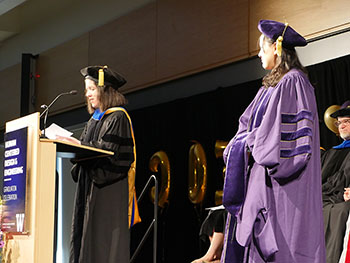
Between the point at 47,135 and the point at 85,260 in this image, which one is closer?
the point at 47,135

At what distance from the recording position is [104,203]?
4.00 metres

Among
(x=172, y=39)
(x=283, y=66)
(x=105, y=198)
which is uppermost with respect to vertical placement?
(x=172, y=39)

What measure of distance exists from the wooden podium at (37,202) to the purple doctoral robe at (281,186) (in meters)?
0.96

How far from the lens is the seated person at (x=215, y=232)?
4.90 m

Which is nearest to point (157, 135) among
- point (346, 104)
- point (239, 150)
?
point (346, 104)

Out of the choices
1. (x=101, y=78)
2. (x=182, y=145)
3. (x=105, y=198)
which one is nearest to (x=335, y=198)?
(x=105, y=198)

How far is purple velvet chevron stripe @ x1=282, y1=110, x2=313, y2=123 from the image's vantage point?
2723 mm

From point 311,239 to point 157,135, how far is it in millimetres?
5139

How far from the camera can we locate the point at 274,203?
2.71 meters

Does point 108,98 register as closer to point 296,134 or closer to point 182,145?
point 296,134

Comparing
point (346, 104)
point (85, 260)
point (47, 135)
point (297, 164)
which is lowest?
point (85, 260)

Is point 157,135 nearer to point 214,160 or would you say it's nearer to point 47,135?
point 214,160

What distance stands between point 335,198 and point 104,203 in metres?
1.75

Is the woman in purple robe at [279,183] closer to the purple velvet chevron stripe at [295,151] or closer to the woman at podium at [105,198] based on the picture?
the purple velvet chevron stripe at [295,151]
